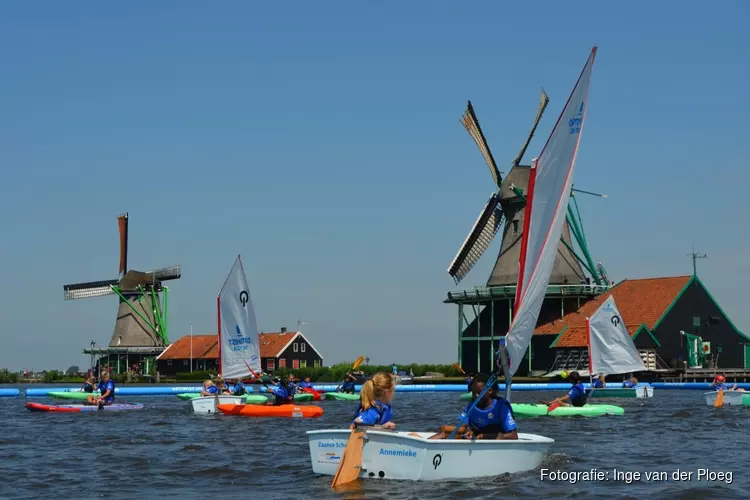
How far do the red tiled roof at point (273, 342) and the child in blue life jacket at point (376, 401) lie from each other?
72.8 metres

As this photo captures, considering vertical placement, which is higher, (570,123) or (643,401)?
(570,123)

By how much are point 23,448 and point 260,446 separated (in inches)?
207

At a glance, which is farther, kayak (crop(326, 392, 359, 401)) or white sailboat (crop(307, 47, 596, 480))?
kayak (crop(326, 392, 359, 401))

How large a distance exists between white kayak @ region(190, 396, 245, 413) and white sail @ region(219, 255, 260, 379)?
15.2 feet

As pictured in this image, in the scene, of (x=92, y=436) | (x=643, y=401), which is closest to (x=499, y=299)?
(x=643, y=401)

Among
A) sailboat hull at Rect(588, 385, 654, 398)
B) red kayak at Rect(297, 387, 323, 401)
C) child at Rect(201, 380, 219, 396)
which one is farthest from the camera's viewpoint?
sailboat hull at Rect(588, 385, 654, 398)

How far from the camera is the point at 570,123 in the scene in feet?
58.7

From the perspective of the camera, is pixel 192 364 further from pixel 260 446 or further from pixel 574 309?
pixel 260 446

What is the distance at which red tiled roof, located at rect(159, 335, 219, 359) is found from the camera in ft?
299

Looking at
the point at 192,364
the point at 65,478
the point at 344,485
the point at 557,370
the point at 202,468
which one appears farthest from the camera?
the point at 192,364

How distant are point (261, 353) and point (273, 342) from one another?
191 cm

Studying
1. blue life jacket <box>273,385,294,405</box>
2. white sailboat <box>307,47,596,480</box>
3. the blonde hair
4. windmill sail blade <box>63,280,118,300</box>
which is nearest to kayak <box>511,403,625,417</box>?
blue life jacket <box>273,385,294,405</box>

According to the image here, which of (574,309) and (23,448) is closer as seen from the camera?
(23,448)

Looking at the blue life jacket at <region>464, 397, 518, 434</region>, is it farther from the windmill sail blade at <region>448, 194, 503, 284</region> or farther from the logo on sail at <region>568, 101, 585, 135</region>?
the windmill sail blade at <region>448, 194, 503, 284</region>
